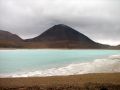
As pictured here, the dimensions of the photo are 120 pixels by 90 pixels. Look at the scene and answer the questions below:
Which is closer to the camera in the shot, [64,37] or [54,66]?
[54,66]

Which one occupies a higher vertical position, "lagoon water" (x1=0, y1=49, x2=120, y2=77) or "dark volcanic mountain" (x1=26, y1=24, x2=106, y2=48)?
"dark volcanic mountain" (x1=26, y1=24, x2=106, y2=48)

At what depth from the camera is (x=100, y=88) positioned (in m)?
5.83

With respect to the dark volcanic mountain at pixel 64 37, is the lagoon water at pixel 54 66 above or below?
below

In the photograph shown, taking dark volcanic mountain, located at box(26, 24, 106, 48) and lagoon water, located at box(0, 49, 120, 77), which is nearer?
lagoon water, located at box(0, 49, 120, 77)

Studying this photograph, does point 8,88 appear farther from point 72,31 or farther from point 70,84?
point 72,31

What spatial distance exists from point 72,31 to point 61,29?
5.88 m

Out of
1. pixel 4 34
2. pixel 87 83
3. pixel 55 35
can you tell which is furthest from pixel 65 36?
pixel 87 83

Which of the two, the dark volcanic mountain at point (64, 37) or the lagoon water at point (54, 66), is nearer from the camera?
the lagoon water at point (54, 66)

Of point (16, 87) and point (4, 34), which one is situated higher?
point (4, 34)

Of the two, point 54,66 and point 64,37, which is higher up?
point 64,37

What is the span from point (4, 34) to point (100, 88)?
4046 inches

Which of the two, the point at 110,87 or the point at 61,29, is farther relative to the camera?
the point at 61,29

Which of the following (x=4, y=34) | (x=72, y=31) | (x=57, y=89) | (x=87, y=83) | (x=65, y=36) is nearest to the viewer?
(x=57, y=89)

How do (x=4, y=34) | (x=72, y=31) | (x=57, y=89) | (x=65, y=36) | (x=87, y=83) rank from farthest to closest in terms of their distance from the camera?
1. (x=72, y=31)
2. (x=65, y=36)
3. (x=4, y=34)
4. (x=87, y=83)
5. (x=57, y=89)
